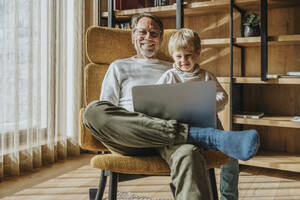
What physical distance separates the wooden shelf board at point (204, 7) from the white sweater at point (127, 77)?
92 centimetres

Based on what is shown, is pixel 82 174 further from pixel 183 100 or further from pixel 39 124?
pixel 183 100

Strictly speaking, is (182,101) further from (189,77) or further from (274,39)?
(274,39)

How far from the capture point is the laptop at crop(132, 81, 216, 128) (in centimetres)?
100

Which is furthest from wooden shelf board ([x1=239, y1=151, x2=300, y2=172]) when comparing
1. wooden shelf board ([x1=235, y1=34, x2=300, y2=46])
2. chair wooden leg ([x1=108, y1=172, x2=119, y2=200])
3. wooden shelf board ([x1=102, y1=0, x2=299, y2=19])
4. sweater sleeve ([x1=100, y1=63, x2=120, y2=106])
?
chair wooden leg ([x1=108, y1=172, x2=119, y2=200])

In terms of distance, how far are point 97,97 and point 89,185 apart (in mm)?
643

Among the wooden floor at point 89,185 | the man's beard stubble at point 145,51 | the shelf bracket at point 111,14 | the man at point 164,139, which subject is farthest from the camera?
the shelf bracket at point 111,14

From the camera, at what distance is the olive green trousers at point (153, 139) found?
899 millimetres

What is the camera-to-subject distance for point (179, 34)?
4.33 feet

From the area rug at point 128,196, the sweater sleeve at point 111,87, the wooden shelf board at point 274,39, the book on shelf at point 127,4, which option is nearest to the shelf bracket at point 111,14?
the book on shelf at point 127,4

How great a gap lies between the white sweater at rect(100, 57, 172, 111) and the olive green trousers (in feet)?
1.07

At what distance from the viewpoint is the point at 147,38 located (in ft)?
5.00

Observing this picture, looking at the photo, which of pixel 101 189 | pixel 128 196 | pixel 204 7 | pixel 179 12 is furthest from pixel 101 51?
pixel 204 7

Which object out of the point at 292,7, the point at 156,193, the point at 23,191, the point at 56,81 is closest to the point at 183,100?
the point at 156,193

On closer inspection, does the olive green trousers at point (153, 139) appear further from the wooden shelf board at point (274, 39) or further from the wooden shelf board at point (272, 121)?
the wooden shelf board at point (274, 39)
